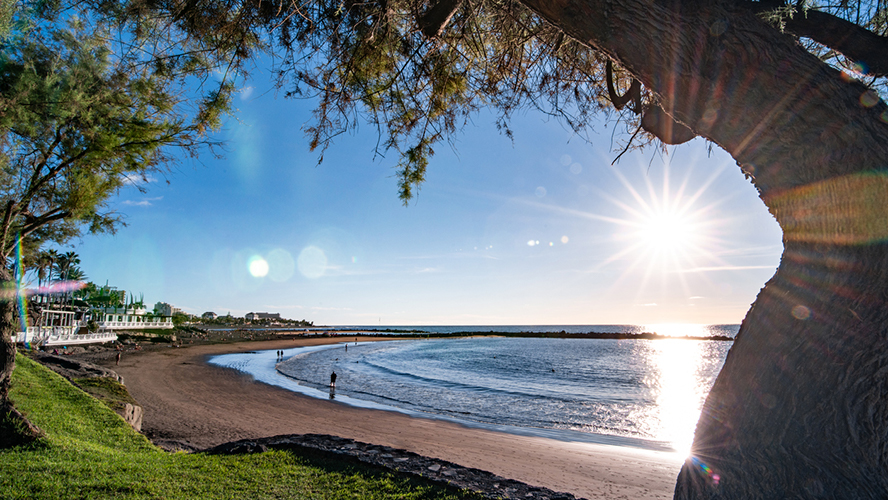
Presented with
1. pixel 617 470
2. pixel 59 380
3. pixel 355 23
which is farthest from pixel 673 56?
pixel 59 380

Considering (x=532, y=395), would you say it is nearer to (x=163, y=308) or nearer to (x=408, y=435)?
(x=408, y=435)

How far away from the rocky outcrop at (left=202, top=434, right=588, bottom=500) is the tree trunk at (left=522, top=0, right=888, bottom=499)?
13.5 ft

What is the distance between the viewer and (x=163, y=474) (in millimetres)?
5098

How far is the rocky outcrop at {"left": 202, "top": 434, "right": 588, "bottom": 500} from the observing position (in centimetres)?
544

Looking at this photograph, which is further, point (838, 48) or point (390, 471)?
point (390, 471)

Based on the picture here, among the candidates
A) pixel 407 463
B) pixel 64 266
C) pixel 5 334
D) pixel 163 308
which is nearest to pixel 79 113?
pixel 5 334

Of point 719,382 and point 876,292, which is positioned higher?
point 876,292

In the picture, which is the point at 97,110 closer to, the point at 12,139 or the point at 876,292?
the point at 12,139

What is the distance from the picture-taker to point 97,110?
15.2ft

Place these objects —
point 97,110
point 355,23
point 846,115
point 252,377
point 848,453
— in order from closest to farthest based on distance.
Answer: point 848,453 → point 846,115 → point 355,23 → point 97,110 → point 252,377

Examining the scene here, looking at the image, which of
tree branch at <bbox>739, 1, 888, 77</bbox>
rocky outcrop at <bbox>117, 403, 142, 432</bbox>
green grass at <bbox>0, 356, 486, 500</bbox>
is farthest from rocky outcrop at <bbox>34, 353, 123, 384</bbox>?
tree branch at <bbox>739, 1, 888, 77</bbox>

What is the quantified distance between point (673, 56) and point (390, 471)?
5.86m

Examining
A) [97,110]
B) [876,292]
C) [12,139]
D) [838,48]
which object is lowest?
[876,292]

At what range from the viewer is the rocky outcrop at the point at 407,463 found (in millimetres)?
5438
